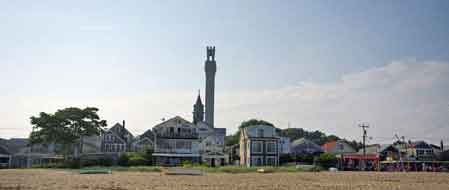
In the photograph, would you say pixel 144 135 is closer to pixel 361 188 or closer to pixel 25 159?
pixel 25 159

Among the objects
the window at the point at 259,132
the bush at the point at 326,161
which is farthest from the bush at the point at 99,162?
the bush at the point at 326,161

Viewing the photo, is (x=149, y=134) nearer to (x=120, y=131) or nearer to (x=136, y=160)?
(x=120, y=131)

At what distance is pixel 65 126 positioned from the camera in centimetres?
5922

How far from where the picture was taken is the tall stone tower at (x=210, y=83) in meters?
102

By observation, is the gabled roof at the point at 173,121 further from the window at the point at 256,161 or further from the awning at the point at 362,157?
the awning at the point at 362,157

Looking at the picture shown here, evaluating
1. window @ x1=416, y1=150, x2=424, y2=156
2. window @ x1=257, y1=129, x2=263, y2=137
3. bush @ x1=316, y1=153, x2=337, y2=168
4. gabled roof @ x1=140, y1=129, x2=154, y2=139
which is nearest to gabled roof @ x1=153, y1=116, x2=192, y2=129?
gabled roof @ x1=140, y1=129, x2=154, y2=139

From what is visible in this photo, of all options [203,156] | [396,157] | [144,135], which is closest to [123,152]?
[144,135]

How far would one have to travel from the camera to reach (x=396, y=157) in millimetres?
77250

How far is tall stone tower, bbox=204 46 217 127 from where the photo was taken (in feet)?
334

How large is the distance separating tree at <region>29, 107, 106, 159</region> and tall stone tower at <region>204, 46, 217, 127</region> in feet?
127

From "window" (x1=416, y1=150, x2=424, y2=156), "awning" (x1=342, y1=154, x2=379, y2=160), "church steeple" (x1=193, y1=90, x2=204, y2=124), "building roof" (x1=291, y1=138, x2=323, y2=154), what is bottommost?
"awning" (x1=342, y1=154, x2=379, y2=160)

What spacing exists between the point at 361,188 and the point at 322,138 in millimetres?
101841

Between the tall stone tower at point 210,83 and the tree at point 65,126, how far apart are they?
38.7 m

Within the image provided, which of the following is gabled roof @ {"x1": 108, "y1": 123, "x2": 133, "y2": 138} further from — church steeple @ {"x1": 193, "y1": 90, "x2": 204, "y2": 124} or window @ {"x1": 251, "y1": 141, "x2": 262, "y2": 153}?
church steeple @ {"x1": 193, "y1": 90, "x2": 204, "y2": 124}
